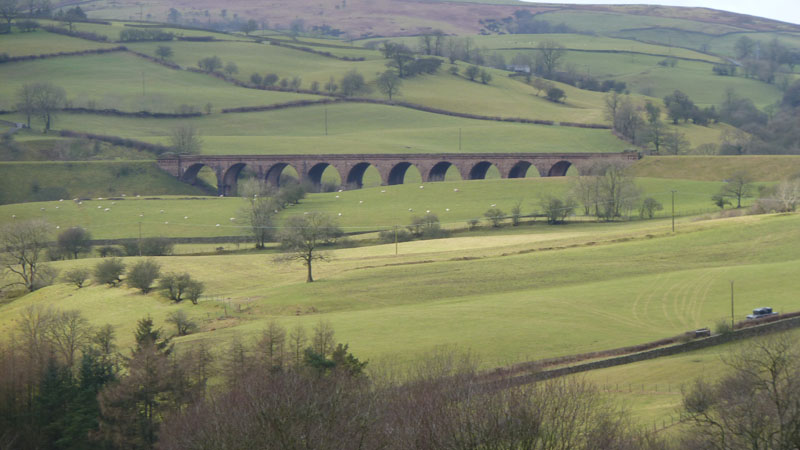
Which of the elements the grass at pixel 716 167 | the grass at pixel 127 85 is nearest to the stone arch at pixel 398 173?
the grass at pixel 716 167

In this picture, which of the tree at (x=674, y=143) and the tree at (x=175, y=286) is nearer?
the tree at (x=175, y=286)

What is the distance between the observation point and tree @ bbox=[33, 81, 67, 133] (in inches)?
6014

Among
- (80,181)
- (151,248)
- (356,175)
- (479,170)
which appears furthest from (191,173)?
(151,248)

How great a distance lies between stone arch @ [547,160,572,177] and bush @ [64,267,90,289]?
62.0 metres

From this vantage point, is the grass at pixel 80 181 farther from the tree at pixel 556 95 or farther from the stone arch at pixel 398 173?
the tree at pixel 556 95

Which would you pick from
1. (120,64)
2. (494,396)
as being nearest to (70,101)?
(120,64)

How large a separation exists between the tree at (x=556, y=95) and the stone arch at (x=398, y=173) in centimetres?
5596

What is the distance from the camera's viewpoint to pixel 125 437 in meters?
39.7

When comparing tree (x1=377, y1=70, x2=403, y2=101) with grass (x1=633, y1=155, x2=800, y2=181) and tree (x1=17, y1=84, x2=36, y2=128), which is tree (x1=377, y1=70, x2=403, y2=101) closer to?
tree (x1=17, y1=84, x2=36, y2=128)

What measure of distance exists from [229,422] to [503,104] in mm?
149111

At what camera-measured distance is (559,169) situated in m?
120

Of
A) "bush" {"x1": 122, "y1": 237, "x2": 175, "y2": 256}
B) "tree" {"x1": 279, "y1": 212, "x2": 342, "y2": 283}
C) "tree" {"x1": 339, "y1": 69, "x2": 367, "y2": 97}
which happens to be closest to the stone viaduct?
"tree" {"x1": 279, "y1": 212, "x2": 342, "y2": 283}

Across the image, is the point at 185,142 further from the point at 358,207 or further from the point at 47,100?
the point at 358,207

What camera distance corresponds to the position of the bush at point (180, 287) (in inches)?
2589
